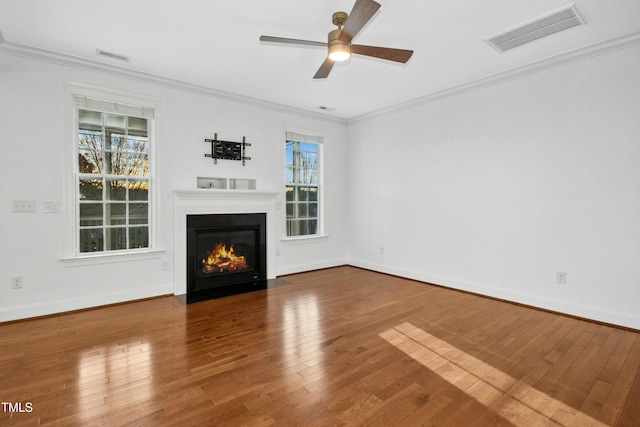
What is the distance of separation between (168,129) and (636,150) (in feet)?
17.0

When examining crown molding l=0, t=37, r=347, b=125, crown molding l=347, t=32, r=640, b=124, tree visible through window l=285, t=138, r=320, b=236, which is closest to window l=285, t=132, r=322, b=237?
tree visible through window l=285, t=138, r=320, b=236

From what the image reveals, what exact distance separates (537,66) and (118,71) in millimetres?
4842

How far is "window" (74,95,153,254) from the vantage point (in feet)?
12.3

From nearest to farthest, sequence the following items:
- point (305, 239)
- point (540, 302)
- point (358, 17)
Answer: point (358, 17) < point (540, 302) < point (305, 239)

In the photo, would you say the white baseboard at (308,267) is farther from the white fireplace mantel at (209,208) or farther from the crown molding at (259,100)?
the crown molding at (259,100)

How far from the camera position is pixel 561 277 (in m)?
3.62

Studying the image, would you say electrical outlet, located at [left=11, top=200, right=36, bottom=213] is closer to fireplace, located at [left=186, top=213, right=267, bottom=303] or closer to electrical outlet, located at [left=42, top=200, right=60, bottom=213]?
electrical outlet, located at [left=42, top=200, right=60, bottom=213]

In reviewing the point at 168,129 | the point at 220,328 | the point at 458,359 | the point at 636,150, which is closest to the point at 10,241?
the point at 168,129

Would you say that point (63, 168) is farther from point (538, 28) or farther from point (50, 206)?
point (538, 28)

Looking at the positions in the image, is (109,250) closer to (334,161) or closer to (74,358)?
(74,358)

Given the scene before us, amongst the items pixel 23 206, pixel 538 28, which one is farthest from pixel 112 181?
pixel 538 28

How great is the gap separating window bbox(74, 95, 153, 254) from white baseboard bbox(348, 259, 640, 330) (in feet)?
13.1

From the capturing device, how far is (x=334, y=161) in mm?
6160

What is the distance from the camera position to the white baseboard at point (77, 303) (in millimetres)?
3335
